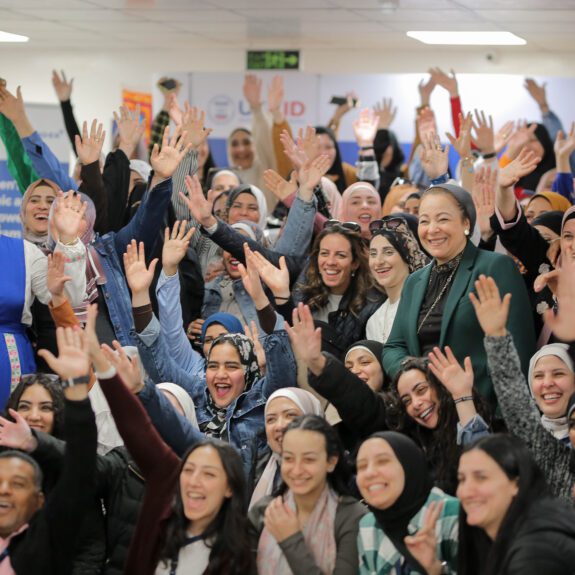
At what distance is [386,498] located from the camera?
3.47m

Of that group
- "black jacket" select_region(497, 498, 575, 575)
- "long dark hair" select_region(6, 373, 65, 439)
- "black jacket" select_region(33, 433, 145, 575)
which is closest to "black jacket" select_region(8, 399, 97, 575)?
"black jacket" select_region(33, 433, 145, 575)

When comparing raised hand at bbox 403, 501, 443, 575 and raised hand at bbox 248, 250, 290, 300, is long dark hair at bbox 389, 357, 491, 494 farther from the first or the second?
raised hand at bbox 248, 250, 290, 300

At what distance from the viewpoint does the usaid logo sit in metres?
10.9

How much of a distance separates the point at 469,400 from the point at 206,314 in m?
2.15

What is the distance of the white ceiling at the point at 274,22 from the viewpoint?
7.83 metres

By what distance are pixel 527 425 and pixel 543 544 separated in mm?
637

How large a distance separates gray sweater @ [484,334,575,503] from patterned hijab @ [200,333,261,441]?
3.88ft

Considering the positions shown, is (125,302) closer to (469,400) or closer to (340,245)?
(340,245)

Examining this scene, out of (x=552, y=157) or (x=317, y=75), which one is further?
(x=317, y=75)

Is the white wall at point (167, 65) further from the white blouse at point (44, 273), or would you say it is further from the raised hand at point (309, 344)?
the raised hand at point (309, 344)

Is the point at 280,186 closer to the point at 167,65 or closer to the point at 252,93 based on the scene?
the point at 252,93

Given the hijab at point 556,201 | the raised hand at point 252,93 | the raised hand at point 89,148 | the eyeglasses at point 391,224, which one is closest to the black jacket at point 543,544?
the eyeglasses at point 391,224

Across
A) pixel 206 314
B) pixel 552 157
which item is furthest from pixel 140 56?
pixel 206 314

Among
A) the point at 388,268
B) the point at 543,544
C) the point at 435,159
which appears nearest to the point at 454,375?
the point at 543,544
